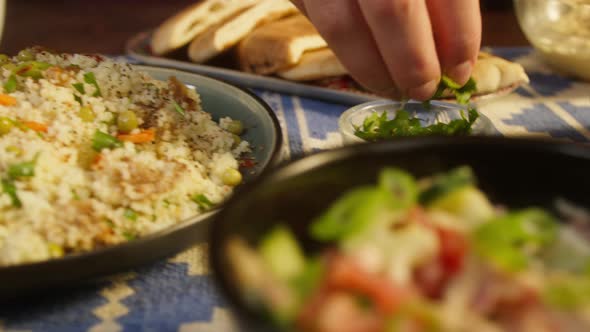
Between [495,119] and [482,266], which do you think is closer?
[482,266]

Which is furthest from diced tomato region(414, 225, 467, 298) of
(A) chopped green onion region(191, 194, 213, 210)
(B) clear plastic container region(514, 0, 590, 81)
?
(B) clear plastic container region(514, 0, 590, 81)

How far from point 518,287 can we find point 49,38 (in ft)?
9.54

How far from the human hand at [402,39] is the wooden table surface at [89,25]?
61.7 inches

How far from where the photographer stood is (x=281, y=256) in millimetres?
510

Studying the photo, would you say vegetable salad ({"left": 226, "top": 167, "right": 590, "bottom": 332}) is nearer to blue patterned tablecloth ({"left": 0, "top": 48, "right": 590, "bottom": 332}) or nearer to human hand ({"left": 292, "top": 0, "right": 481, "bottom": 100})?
blue patterned tablecloth ({"left": 0, "top": 48, "right": 590, "bottom": 332})

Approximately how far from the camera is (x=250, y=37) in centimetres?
214

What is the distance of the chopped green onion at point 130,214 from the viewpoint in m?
1.00

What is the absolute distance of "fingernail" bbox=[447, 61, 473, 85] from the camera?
1380 mm

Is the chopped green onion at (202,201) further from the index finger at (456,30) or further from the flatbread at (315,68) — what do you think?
the flatbread at (315,68)

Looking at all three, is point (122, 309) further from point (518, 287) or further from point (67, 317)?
point (518, 287)

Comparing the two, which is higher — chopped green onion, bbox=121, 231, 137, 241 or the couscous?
the couscous

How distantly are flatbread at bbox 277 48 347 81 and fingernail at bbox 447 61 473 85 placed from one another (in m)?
0.52

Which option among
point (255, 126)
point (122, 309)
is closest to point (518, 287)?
point (122, 309)

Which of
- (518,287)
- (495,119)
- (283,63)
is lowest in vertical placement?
(495,119)
